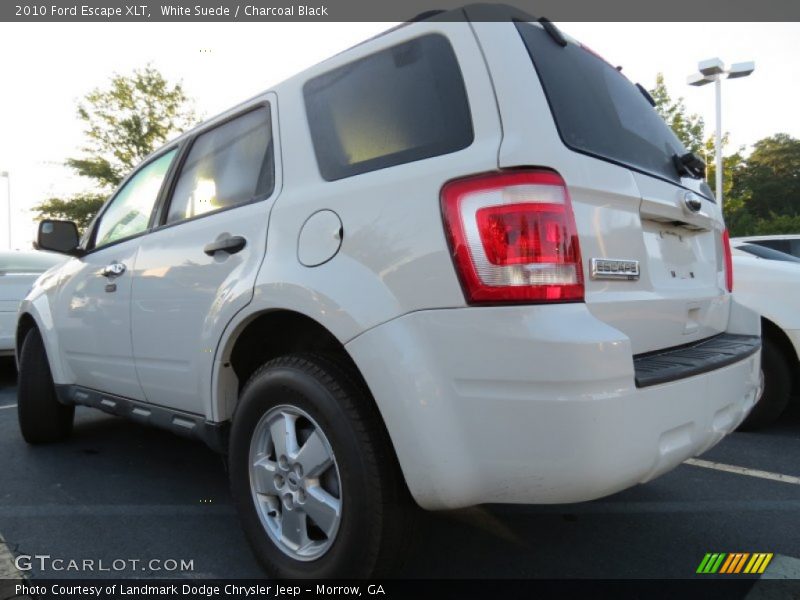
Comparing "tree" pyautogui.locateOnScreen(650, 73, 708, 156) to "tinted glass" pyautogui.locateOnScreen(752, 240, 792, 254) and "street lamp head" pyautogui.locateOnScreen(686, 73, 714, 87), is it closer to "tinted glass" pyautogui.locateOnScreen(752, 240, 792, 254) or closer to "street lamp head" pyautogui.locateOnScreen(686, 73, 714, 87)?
"street lamp head" pyautogui.locateOnScreen(686, 73, 714, 87)

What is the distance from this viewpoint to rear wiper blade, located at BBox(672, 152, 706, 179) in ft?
7.59

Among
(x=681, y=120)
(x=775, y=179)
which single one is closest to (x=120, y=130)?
(x=681, y=120)

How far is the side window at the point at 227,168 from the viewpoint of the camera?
7.75ft

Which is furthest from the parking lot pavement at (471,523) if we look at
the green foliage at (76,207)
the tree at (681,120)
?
the green foliage at (76,207)

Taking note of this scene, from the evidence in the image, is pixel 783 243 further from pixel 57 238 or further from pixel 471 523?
pixel 57 238

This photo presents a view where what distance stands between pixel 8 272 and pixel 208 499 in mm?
4713

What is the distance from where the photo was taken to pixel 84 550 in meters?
2.40

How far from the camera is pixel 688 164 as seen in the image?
92.6 inches

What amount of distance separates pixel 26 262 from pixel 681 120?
2372 centimetres

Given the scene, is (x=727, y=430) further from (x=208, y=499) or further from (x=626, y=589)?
(x=208, y=499)

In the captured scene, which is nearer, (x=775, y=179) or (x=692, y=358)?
(x=692, y=358)

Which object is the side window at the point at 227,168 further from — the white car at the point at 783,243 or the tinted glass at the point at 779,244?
the tinted glass at the point at 779,244

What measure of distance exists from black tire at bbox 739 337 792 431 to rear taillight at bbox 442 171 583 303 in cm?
296

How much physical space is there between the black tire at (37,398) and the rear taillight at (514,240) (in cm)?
320
